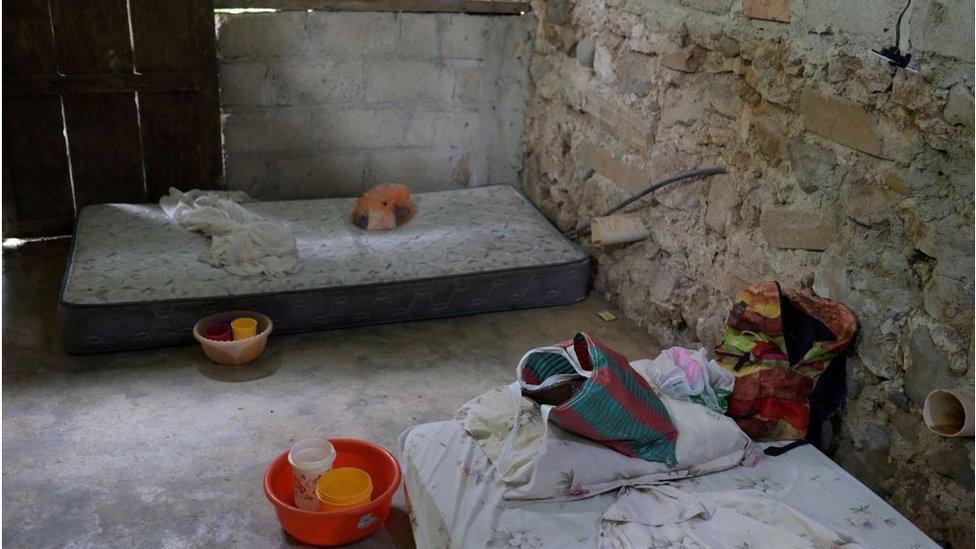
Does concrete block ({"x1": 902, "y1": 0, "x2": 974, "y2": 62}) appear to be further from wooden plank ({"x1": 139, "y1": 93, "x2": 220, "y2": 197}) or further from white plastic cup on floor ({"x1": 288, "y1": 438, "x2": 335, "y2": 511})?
wooden plank ({"x1": 139, "y1": 93, "x2": 220, "y2": 197})

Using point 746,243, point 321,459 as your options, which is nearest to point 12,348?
point 321,459

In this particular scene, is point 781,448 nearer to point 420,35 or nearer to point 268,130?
point 420,35

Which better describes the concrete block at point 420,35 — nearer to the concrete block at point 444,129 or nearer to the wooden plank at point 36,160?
the concrete block at point 444,129

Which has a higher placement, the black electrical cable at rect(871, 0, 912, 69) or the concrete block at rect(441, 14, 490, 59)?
the black electrical cable at rect(871, 0, 912, 69)

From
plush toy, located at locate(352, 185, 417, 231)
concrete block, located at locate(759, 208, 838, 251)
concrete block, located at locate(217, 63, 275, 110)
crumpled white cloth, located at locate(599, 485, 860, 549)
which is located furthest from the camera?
concrete block, located at locate(217, 63, 275, 110)

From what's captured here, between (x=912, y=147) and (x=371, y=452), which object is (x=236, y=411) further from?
(x=912, y=147)

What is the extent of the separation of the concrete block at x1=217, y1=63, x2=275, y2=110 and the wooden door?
0.06m

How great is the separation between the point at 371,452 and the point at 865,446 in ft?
4.52

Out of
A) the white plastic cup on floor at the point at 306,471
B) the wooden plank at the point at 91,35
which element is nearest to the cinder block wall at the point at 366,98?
the wooden plank at the point at 91,35

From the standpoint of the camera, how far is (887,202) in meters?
2.17

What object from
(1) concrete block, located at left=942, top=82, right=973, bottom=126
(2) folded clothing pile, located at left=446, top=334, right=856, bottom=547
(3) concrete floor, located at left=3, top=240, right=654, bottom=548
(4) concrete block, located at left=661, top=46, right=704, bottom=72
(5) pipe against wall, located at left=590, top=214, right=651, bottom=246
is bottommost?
(3) concrete floor, located at left=3, top=240, right=654, bottom=548

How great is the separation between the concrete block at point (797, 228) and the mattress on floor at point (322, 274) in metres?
1.02

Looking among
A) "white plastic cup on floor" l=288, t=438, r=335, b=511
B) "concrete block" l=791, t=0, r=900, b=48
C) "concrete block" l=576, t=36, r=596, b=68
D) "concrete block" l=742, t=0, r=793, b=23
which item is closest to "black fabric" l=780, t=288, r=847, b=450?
"concrete block" l=791, t=0, r=900, b=48

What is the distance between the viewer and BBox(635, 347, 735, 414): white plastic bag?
7.57ft
